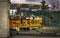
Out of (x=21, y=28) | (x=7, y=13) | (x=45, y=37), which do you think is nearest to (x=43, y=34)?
(x=45, y=37)

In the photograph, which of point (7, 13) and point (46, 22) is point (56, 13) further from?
point (7, 13)

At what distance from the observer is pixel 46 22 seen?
13.8 meters

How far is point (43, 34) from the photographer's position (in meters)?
13.7

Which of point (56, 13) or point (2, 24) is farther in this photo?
point (56, 13)

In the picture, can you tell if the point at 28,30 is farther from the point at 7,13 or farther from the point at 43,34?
the point at 7,13

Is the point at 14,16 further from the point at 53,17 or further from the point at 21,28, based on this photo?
the point at 53,17

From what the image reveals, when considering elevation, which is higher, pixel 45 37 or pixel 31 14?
pixel 31 14

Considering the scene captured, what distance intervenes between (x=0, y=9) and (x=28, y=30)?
248 cm

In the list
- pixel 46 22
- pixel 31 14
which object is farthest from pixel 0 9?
pixel 46 22

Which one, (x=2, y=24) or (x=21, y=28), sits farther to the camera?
(x=21, y=28)

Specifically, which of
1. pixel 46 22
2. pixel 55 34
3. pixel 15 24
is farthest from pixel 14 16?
pixel 55 34

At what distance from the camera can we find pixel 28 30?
13656 millimetres

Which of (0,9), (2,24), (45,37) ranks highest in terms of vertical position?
(0,9)

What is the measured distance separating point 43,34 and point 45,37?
0.65 m
